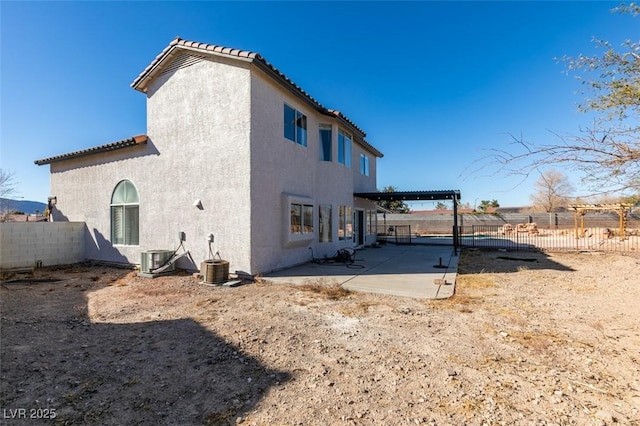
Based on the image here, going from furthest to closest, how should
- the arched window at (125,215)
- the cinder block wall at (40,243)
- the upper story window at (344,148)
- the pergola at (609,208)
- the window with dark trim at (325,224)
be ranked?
the upper story window at (344,148)
the window with dark trim at (325,224)
the arched window at (125,215)
the cinder block wall at (40,243)
the pergola at (609,208)

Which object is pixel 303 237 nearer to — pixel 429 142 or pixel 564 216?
pixel 429 142

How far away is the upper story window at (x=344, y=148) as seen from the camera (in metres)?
14.1

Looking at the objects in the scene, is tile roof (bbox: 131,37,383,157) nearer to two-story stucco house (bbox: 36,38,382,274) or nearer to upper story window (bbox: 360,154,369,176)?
two-story stucco house (bbox: 36,38,382,274)

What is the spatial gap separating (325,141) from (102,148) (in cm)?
910

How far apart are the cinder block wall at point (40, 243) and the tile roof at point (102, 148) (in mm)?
2993

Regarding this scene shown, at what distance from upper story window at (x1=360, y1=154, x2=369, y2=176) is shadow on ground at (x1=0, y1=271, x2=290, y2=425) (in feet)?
50.7

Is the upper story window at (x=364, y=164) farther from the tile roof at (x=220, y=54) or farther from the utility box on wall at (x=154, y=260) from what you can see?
the utility box on wall at (x=154, y=260)

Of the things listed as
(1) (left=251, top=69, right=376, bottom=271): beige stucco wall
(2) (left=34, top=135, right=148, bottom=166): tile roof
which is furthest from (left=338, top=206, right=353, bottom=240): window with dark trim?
(2) (left=34, top=135, right=148, bottom=166): tile roof

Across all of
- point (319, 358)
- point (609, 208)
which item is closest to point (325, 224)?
point (319, 358)

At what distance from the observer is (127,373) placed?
3.64m

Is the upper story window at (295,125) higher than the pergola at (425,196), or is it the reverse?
the upper story window at (295,125)

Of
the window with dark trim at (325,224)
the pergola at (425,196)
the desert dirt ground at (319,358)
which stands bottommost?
the desert dirt ground at (319,358)

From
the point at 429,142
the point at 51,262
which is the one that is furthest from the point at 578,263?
the point at 51,262

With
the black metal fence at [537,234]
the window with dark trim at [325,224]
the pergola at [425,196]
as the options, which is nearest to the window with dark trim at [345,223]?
the window with dark trim at [325,224]
